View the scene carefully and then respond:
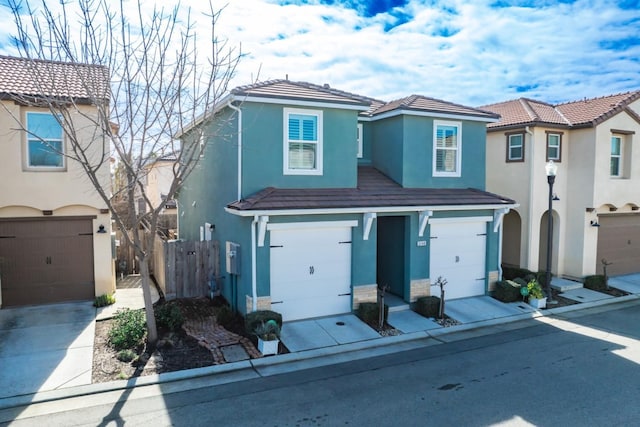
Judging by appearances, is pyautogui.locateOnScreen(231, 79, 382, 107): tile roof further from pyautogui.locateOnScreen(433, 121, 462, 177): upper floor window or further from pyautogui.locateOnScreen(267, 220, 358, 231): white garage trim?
pyautogui.locateOnScreen(267, 220, 358, 231): white garage trim

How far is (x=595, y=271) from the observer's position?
57.2 feet

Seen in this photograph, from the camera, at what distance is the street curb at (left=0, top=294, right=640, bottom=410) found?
7547mm

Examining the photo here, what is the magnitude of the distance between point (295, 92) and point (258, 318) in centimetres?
596

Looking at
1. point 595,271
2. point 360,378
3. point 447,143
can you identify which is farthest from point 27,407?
point 595,271

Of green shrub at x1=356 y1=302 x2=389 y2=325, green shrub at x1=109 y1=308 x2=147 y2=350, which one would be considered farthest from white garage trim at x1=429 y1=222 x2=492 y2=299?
green shrub at x1=109 y1=308 x2=147 y2=350

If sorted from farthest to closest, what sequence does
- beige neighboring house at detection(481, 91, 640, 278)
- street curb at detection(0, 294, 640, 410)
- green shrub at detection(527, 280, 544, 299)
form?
1. beige neighboring house at detection(481, 91, 640, 278)
2. green shrub at detection(527, 280, 544, 299)
3. street curb at detection(0, 294, 640, 410)

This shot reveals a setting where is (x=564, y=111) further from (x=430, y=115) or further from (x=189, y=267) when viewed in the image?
(x=189, y=267)

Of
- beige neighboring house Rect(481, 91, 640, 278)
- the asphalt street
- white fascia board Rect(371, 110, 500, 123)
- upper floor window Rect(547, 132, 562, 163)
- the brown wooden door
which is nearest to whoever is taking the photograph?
the asphalt street

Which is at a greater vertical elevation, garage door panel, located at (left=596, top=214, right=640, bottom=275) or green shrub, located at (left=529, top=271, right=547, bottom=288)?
garage door panel, located at (left=596, top=214, right=640, bottom=275)

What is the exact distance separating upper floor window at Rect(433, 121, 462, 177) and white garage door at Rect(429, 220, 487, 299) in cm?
183

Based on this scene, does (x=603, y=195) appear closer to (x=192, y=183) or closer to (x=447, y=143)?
(x=447, y=143)

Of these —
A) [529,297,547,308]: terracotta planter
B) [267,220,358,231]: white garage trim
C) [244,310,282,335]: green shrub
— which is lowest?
[529,297,547,308]: terracotta planter

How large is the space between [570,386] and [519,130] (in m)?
11.0

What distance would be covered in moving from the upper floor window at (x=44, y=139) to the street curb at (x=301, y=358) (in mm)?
6696
